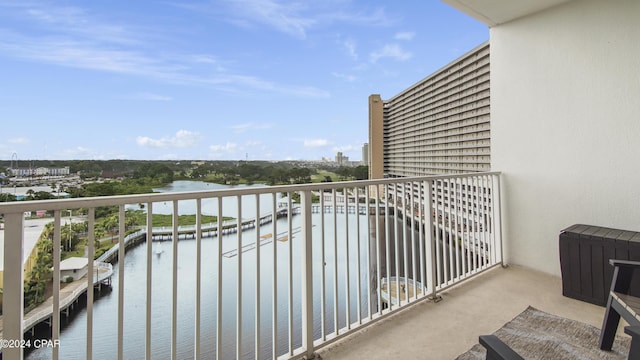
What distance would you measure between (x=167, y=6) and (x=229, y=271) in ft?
20.7

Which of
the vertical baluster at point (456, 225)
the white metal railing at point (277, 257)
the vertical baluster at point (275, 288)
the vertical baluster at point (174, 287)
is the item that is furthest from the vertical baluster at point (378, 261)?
the vertical baluster at point (174, 287)

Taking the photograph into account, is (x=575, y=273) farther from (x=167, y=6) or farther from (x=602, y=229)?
(x=167, y=6)

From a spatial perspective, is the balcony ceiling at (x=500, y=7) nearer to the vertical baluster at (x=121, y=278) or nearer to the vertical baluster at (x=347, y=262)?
the vertical baluster at (x=347, y=262)

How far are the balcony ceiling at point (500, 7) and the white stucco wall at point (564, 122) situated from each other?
11 cm

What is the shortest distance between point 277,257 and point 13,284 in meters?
1.04

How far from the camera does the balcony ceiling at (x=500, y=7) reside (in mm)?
2768

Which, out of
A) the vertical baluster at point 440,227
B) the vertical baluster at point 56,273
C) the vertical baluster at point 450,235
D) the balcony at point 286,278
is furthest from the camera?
the vertical baluster at point 450,235

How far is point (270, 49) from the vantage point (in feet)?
30.7

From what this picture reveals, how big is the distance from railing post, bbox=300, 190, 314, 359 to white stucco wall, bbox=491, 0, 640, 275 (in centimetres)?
257

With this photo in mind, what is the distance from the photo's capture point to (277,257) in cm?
168

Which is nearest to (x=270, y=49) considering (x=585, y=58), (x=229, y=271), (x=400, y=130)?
(x=400, y=130)

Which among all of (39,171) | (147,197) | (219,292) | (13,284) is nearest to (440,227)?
(219,292)

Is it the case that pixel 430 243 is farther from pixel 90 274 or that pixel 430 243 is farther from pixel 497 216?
pixel 90 274

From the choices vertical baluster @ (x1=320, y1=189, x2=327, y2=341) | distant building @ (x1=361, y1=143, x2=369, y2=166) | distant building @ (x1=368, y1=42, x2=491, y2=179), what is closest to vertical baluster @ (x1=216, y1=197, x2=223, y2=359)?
vertical baluster @ (x1=320, y1=189, x2=327, y2=341)
